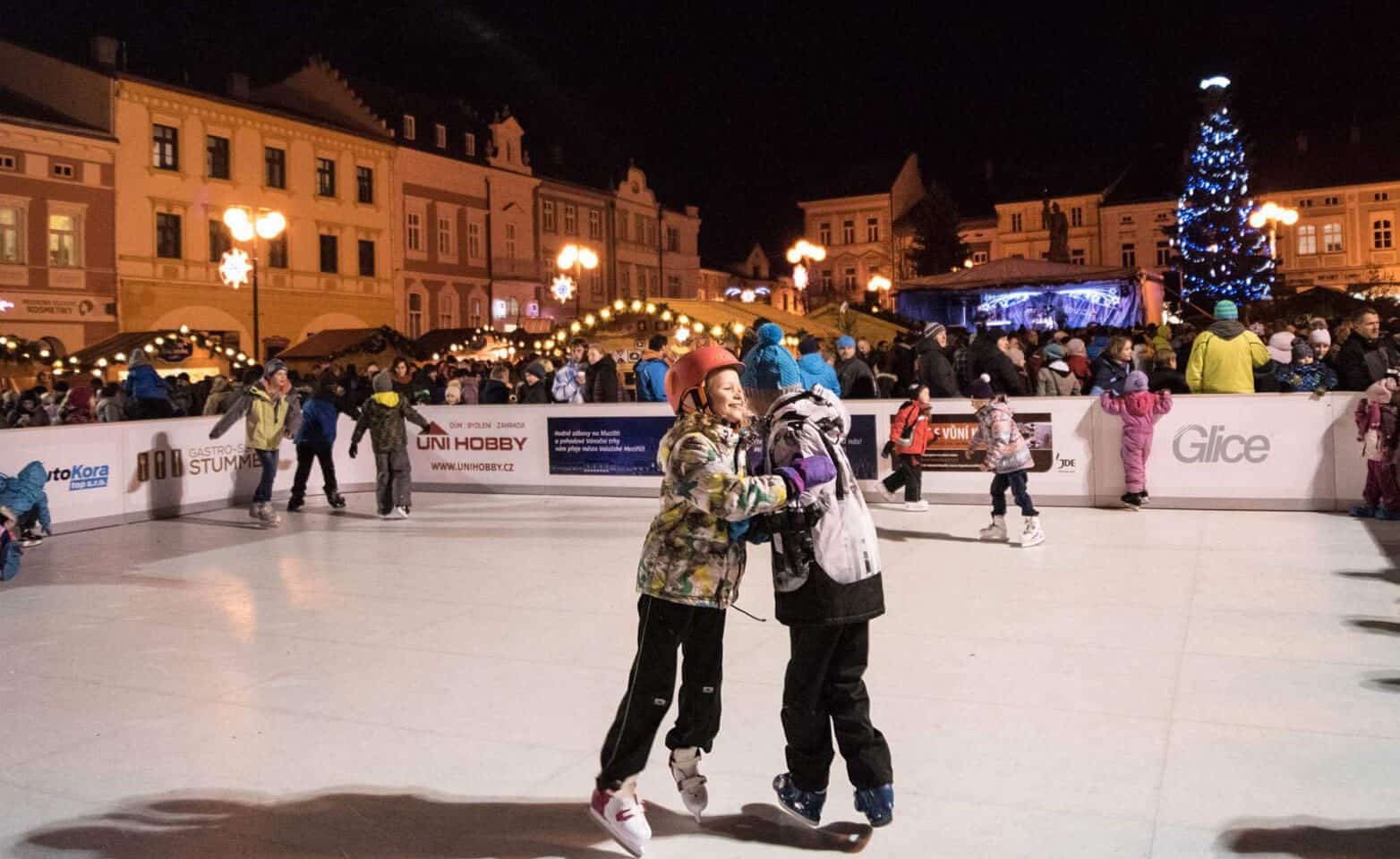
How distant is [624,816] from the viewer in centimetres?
392

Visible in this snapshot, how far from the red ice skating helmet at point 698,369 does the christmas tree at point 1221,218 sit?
1385 inches

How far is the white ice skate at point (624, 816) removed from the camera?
3900 millimetres

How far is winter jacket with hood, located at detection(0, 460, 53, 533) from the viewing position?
35.6 ft

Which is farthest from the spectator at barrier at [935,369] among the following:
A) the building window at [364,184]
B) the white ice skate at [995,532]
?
the building window at [364,184]

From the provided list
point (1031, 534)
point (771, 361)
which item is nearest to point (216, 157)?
point (1031, 534)

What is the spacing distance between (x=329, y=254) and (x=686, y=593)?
40050 mm

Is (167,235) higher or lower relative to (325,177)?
lower

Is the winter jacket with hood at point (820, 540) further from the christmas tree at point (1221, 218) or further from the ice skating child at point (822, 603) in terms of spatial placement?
the christmas tree at point (1221, 218)

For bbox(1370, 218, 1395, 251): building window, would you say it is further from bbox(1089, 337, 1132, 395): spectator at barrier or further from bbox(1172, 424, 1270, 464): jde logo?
bbox(1172, 424, 1270, 464): jde logo

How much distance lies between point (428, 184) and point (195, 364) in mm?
18088

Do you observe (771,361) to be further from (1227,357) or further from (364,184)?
(364,184)

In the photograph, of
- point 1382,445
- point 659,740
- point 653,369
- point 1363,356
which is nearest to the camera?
point 659,740

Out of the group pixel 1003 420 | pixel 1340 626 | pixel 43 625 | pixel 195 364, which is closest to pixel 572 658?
pixel 43 625

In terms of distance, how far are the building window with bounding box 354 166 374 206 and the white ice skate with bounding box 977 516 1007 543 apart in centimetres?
3600
